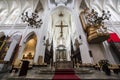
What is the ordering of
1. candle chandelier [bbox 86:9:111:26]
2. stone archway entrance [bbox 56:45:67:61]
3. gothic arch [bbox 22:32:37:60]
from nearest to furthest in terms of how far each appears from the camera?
candle chandelier [bbox 86:9:111:26] < gothic arch [bbox 22:32:37:60] < stone archway entrance [bbox 56:45:67:61]

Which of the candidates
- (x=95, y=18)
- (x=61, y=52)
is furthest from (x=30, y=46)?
(x=61, y=52)

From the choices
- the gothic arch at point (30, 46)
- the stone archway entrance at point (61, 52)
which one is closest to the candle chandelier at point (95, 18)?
the gothic arch at point (30, 46)

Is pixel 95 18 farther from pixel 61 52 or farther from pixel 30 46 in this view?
pixel 61 52

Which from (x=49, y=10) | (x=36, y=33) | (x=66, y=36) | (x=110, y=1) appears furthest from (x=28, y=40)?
(x=110, y=1)

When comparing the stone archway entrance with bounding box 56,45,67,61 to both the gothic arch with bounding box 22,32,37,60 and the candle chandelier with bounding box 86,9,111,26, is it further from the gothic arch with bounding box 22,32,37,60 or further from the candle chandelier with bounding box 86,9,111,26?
the candle chandelier with bounding box 86,9,111,26

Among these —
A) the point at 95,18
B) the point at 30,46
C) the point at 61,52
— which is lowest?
the point at 30,46

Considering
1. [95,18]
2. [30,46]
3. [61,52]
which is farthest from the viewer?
[61,52]

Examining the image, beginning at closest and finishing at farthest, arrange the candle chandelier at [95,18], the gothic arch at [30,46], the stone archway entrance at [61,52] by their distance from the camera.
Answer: the candle chandelier at [95,18], the gothic arch at [30,46], the stone archway entrance at [61,52]

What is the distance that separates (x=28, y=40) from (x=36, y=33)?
4.28 ft

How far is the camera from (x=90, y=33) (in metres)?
9.55

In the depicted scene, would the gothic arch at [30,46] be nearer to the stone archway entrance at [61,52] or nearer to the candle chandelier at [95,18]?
the candle chandelier at [95,18]

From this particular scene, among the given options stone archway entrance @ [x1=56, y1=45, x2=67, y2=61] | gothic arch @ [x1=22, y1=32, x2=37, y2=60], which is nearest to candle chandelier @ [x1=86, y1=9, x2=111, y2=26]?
gothic arch @ [x1=22, y1=32, x2=37, y2=60]

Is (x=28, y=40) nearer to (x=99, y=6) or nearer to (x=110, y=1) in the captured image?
(x=99, y=6)

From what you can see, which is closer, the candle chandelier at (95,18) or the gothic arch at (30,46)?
the candle chandelier at (95,18)
